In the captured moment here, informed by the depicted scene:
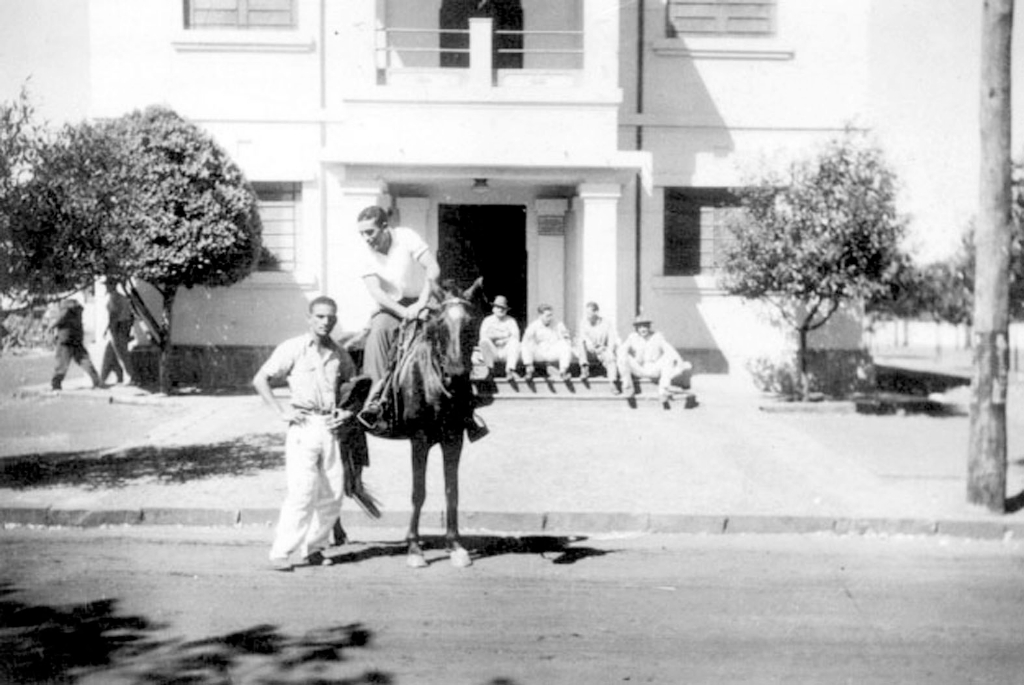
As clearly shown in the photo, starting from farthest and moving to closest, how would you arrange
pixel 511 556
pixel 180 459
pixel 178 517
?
pixel 180 459 < pixel 178 517 < pixel 511 556

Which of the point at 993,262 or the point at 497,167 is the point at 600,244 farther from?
the point at 993,262

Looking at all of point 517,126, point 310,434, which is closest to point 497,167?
point 517,126

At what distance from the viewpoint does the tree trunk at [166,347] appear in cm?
1589

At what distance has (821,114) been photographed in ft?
58.0

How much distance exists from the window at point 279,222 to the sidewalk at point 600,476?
12.4ft

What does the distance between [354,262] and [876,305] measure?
26.8 ft

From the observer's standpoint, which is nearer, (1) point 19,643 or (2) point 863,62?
(1) point 19,643

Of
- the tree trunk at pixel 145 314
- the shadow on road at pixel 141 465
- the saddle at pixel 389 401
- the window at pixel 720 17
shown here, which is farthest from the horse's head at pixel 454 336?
the window at pixel 720 17

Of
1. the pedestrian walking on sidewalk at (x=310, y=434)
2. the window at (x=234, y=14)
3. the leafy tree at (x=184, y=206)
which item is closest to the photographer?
the pedestrian walking on sidewalk at (x=310, y=434)

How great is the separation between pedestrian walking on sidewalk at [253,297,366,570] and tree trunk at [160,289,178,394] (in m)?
9.43

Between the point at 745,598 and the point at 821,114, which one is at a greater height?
the point at 821,114

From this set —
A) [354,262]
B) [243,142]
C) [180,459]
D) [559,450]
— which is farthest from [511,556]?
[243,142]

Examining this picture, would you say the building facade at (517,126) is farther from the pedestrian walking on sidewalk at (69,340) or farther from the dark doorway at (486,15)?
the pedestrian walking on sidewalk at (69,340)

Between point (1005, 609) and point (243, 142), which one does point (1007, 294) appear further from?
point (243, 142)
